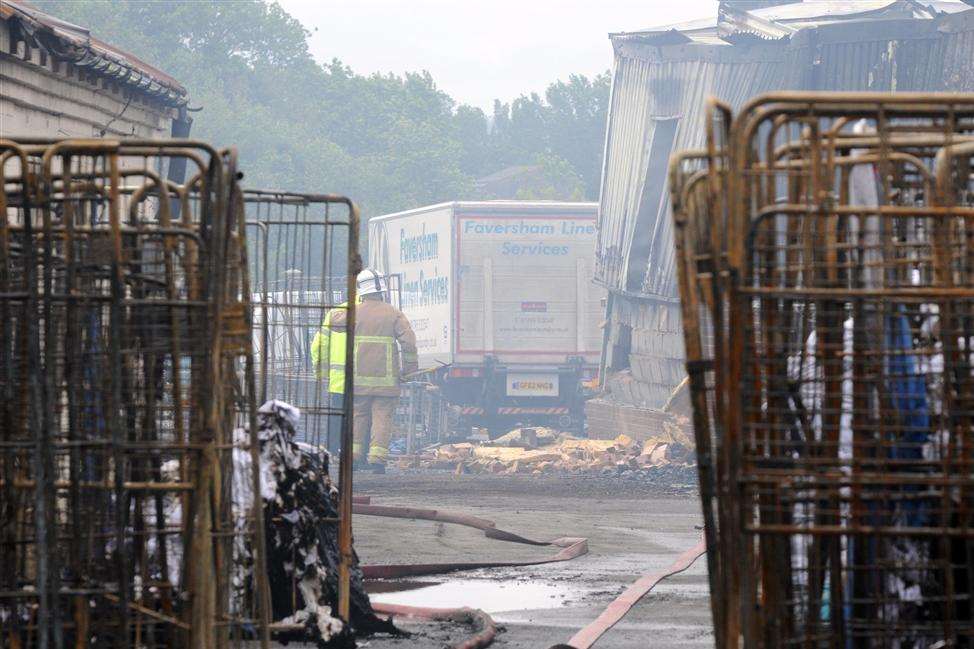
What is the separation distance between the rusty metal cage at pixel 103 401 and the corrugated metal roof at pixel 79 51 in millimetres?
7403

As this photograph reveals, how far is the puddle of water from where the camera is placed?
10.9m

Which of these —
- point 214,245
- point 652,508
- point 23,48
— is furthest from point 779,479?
point 652,508

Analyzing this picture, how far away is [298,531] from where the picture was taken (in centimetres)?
891

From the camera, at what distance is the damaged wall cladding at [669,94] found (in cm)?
2209

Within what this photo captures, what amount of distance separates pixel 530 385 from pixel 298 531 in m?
22.6

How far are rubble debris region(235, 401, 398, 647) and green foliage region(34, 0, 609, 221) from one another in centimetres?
6046

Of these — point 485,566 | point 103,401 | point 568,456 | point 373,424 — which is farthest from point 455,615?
point 568,456

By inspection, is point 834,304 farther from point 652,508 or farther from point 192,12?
point 192,12

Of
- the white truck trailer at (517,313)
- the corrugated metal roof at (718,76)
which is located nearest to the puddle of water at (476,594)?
the corrugated metal roof at (718,76)

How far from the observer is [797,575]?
532 cm

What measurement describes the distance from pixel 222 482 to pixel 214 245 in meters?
1.03

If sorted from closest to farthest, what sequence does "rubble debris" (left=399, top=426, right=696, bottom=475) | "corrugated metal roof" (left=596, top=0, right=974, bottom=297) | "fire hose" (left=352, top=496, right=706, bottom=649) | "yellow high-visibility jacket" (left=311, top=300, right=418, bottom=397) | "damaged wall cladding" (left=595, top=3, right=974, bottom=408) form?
1. "fire hose" (left=352, top=496, right=706, bottom=649)
2. "corrugated metal roof" (left=596, top=0, right=974, bottom=297)
3. "damaged wall cladding" (left=595, top=3, right=974, bottom=408)
4. "yellow high-visibility jacket" (left=311, top=300, right=418, bottom=397)
5. "rubble debris" (left=399, top=426, right=696, bottom=475)

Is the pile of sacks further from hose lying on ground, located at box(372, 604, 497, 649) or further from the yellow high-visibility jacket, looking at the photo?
hose lying on ground, located at box(372, 604, 497, 649)

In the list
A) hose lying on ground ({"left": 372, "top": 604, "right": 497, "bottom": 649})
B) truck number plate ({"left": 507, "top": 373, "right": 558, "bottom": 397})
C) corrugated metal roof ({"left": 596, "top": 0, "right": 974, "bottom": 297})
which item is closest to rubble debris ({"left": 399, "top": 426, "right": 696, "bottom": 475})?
corrugated metal roof ({"left": 596, "top": 0, "right": 974, "bottom": 297})
